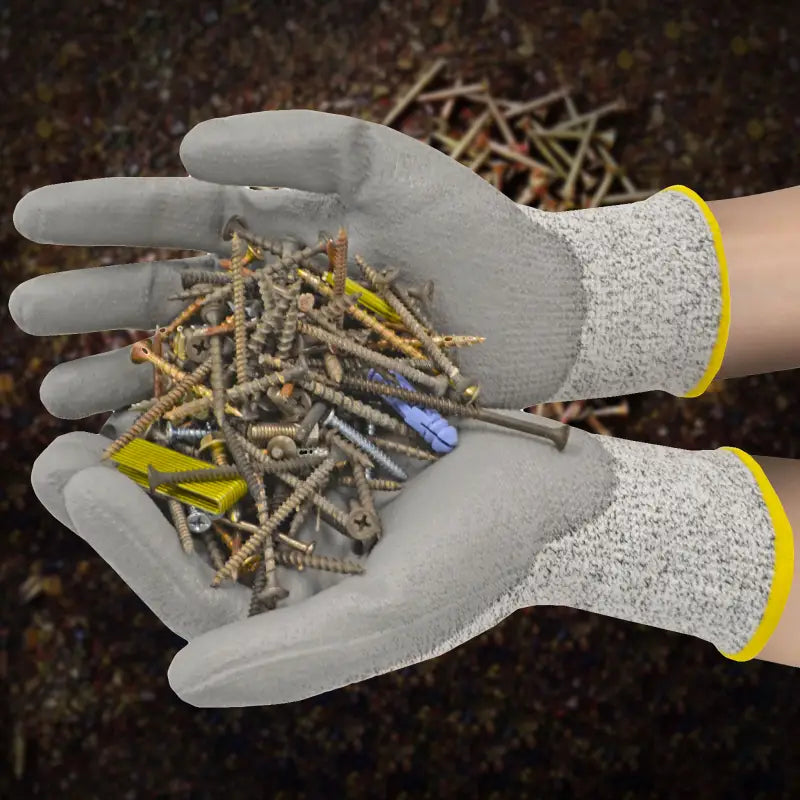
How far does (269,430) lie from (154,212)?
35 centimetres

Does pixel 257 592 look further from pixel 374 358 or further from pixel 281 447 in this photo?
pixel 374 358

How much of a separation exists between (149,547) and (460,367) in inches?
19.5

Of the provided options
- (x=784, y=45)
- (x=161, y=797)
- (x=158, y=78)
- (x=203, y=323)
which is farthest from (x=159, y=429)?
(x=784, y=45)

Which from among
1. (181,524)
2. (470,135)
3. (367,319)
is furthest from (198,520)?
(470,135)

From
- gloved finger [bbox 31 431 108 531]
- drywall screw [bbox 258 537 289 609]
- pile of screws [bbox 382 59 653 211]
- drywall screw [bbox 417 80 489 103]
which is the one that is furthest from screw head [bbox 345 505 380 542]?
drywall screw [bbox 417 80 489 103]

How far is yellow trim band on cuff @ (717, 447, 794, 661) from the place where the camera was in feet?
3.38

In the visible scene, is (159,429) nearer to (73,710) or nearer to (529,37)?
(73,710)

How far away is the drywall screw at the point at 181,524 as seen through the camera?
1.03m

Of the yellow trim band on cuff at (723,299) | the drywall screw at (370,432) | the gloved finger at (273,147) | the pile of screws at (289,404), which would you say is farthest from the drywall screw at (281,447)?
the yellow trim band on cuff at (723,299)

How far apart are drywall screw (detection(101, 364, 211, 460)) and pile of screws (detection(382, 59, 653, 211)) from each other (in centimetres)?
93

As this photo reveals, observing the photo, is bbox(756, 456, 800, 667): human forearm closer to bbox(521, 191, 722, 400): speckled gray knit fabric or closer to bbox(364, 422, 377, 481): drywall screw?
bbox(521, 191, 722, 400): speckled gray knit fabric

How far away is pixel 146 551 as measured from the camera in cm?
96

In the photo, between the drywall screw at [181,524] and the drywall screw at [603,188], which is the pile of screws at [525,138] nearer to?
the drywall screw at [603,188]

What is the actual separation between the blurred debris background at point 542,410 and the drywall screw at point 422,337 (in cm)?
76
